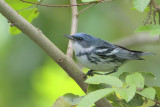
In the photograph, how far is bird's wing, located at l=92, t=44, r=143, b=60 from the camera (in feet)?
10.1

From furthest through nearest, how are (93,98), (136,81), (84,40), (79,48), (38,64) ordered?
(38,64), (84,40), (79,48), (136,81), (93,98)

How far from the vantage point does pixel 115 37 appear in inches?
203

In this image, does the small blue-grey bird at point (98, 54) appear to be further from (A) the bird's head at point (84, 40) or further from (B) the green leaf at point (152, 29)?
(B) the green leaf at point (152, 29)

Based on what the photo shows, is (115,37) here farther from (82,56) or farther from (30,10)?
(30,10)

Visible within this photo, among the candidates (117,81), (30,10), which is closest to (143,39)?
(30,10)

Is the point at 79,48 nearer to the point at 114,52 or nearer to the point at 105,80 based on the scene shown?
the point at 114,52

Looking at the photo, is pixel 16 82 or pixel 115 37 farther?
pixel 115 37

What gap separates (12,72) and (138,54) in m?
1.69

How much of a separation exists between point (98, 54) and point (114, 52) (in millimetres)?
210

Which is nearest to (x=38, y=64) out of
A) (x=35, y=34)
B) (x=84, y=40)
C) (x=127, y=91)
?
(x=84, y=40)

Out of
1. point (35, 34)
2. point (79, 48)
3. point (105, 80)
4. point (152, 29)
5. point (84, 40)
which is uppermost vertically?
point (84, 40)

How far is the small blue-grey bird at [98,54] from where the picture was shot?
2977mm

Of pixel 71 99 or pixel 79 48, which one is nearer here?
pixel 71 99

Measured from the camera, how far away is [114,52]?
316cm
